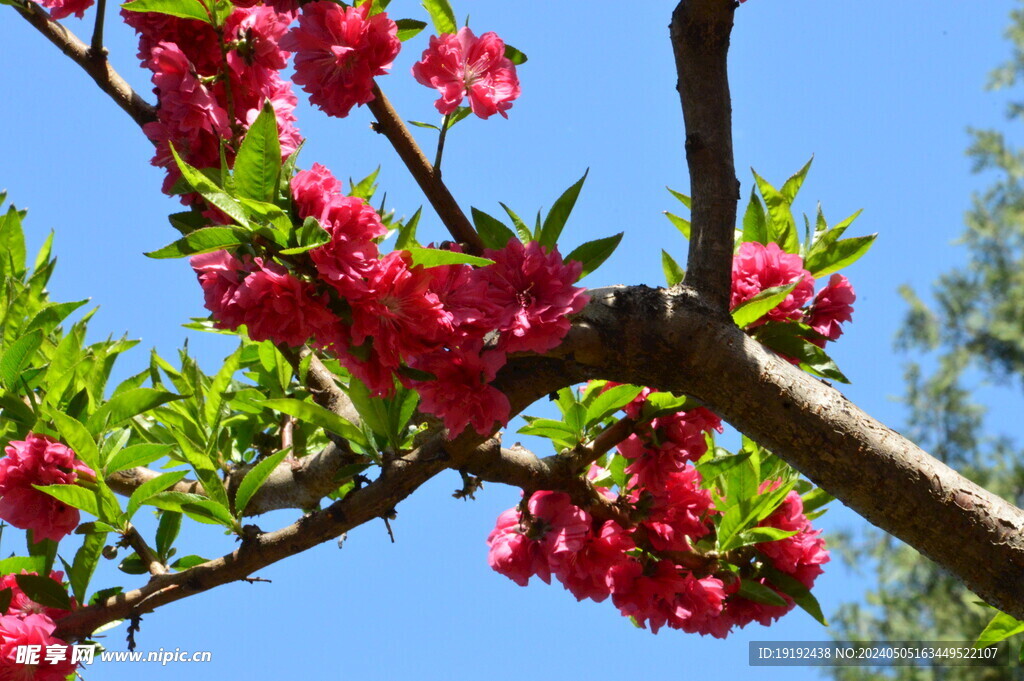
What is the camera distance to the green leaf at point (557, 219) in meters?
1.62

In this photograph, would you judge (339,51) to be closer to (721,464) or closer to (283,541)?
(283,541)

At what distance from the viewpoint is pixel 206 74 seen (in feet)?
5.71

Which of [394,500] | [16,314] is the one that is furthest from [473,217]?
[16,314]

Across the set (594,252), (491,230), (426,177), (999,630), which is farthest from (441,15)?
(999,630)

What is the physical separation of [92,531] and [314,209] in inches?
37.2

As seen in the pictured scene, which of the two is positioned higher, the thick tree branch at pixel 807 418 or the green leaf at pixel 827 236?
the green leaf at pixel 827 236

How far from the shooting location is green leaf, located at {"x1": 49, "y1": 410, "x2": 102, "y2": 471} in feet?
5.56

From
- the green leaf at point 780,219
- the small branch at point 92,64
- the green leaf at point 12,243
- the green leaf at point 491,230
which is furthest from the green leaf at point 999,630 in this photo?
the green leaf at point 12,243

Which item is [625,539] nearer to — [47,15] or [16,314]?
[16,314]

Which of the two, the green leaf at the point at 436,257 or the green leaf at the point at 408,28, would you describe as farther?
the green leaf at the point at 408,28

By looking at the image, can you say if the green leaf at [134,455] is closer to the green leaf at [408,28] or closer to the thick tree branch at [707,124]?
the green leaf at [408,28]

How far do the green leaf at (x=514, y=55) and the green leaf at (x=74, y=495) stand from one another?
1143 millimetres

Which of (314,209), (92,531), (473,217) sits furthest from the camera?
(92,531)

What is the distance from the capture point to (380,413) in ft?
5.42
